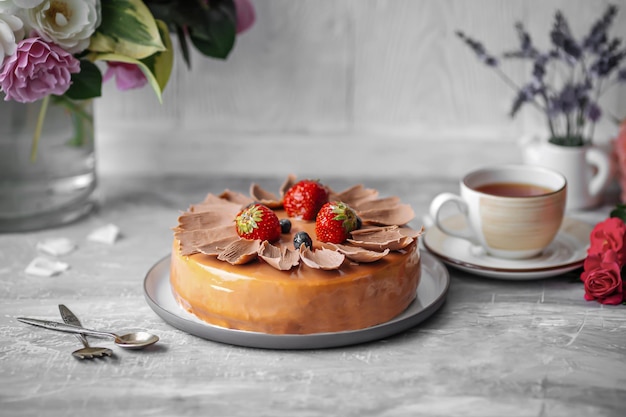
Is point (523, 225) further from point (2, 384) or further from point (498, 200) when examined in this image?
point (2, 384)

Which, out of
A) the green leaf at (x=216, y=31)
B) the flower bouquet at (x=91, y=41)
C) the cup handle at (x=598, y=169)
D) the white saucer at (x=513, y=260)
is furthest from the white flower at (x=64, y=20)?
the cup handle at (x=598, y=169)

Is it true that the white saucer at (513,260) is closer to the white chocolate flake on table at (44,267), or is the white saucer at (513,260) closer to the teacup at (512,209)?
the teacup at (512,209)

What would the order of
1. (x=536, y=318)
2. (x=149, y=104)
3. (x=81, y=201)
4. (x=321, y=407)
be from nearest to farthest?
(x=321, y=407) < (x=536, y=318) < (x=81, y=201) < (x=149, y=104)

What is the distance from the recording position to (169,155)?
5.57 ft

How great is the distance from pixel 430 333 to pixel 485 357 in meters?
0.08

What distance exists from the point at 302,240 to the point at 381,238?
108 millimetres

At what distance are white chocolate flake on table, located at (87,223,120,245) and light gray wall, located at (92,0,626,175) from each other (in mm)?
321

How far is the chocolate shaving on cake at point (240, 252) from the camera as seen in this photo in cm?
101

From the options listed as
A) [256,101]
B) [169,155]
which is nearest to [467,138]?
[256,101]

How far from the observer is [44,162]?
139cm

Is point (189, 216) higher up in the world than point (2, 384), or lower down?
higher up

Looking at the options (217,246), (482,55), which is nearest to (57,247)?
(217,246)

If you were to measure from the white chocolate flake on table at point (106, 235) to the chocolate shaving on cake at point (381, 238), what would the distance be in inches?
19.2

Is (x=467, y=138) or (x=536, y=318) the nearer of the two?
(x=536, y=318)
